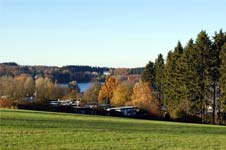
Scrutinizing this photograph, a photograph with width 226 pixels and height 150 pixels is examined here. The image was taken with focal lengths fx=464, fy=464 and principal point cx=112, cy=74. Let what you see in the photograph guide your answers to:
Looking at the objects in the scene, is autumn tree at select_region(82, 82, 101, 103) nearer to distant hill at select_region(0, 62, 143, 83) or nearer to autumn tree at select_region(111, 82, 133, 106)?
autumn tree at select_region(111, 82, 133, 106)

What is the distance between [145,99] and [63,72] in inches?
3513

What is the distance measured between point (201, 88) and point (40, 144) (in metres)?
49.5

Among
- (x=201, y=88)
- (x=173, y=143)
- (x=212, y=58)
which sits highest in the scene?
(x=212, y=58)

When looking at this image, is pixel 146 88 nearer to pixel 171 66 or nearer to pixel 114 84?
pixel 171 66

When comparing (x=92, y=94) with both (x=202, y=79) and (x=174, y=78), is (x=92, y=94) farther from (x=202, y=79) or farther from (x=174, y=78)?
(x=202, y=79)

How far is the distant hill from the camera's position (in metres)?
134

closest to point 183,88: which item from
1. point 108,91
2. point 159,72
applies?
point 159,72

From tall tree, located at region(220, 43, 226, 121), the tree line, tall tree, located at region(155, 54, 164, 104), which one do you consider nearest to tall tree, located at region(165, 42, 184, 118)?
the tree line

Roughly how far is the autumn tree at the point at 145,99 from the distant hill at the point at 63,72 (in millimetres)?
51968

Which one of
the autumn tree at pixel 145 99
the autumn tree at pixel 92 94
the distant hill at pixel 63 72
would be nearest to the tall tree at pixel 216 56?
the autumn tree at pixel 145 99

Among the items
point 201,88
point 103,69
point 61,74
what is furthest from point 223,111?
point 103,69

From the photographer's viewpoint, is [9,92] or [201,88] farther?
[9,92]

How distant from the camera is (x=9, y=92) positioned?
97312 mm

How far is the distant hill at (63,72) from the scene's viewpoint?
134 meters
